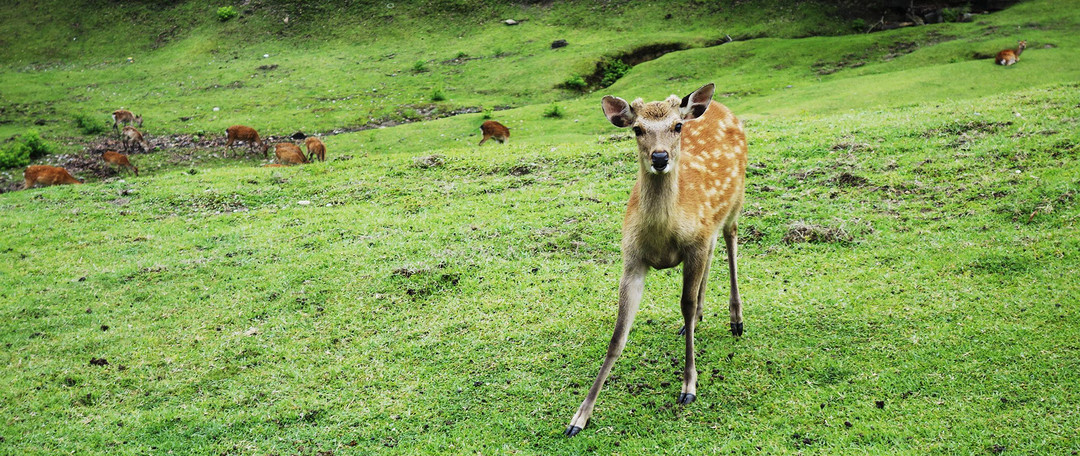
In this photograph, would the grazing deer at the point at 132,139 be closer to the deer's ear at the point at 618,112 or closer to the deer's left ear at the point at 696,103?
the deer's ear at the point at 618,112

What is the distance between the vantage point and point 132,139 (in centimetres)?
2022

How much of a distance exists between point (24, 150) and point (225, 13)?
16.4 meters

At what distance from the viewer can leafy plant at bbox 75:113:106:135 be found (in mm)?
22261

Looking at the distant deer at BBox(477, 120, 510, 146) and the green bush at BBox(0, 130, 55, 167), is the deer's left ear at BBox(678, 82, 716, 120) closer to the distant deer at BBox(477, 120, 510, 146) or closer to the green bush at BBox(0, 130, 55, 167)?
the distant deer at BBox(477, 120, 510, 146)

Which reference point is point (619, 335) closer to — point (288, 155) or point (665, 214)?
point (665, 214)

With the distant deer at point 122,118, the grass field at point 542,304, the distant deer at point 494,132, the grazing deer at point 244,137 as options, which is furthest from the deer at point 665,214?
the distant deer at point 122,118

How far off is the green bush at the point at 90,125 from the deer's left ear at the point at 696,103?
23232 mm

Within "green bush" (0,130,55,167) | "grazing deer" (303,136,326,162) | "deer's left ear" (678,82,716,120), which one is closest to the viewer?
"deer's left ear" (678,82,716,120)

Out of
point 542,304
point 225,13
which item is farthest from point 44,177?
point 225,13

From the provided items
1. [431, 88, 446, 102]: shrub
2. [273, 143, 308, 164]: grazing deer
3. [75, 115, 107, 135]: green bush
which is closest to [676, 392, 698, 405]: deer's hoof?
[273, 143, 308, 164]: grazing deer

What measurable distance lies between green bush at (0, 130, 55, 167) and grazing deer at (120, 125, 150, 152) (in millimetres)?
2296

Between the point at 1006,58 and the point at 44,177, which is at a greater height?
the point at 44,177

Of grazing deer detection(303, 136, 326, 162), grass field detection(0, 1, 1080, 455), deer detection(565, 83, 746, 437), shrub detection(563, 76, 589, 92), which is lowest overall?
shrub detection(563, 76, 589, 92)

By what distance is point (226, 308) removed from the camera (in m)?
7.92
